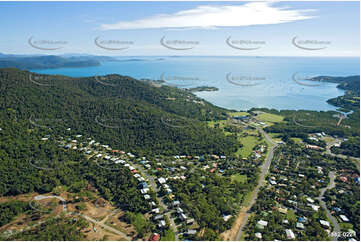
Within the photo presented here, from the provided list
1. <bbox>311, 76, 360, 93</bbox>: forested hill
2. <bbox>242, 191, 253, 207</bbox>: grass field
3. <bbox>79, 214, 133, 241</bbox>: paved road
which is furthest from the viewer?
<bbox>311, 76, 360, 93</bbox>: forested hill

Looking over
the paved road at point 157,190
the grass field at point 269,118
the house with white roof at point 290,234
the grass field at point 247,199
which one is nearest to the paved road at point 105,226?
the paved road at point 157,190

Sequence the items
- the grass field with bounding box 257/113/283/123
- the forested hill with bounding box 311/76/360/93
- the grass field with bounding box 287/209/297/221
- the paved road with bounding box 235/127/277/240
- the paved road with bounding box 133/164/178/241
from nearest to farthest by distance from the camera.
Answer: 1. the paved road with bounding box 133/164/178/241
2. the paved road with bounding box 235/127/277/240
3. the grass field with bounding box 287/209/297/221
4. the grass field with bounding box 257/113/283/123
5. the forested hill with bounding box 311/76/360/93

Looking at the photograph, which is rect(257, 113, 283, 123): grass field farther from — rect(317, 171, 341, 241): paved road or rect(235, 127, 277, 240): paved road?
rect(317, 171, 341, 241): paved road

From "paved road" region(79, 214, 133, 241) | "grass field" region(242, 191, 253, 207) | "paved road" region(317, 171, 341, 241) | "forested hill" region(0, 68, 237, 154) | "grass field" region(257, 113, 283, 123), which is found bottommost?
"paved road" region(317, 171, 341, 241)

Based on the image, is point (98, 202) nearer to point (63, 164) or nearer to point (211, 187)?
point (63, 164)

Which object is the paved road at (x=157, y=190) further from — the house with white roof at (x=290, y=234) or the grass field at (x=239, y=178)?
the grass field at (x=239, y=178)

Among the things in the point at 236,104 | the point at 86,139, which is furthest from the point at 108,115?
the point at 236,104

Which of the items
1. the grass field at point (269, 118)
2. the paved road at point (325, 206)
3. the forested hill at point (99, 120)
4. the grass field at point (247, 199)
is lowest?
the paved road at point (325, 206)

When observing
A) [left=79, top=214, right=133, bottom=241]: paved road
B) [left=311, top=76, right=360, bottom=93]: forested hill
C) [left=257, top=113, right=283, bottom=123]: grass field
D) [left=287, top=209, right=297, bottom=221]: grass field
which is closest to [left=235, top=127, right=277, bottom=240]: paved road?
[left=287, top=209, right=297, bottom=221]: grass field
